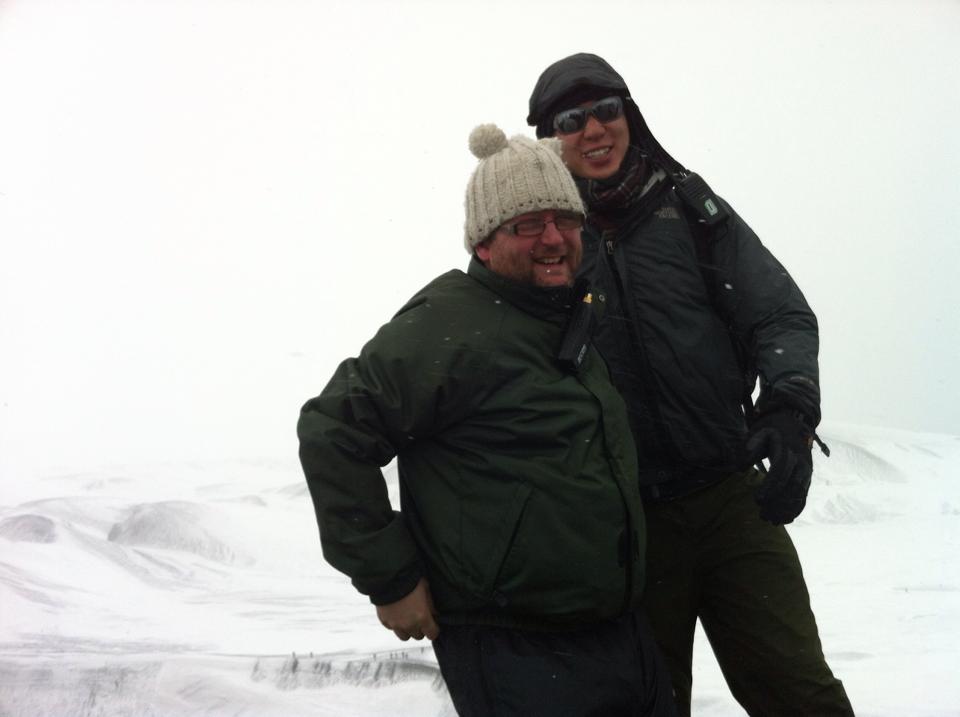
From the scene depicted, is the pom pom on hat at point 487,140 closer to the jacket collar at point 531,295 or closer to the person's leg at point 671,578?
the jacket collar at point 531,295

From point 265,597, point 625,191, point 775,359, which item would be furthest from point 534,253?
point 265,597

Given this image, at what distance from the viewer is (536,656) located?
4.50ft

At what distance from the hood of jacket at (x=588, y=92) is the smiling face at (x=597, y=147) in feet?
0.13

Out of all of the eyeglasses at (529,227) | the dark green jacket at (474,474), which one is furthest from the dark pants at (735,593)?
the eyeglasses at (529,227)

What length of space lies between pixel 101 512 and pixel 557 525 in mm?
2109

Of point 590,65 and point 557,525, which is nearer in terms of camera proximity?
point 557,525

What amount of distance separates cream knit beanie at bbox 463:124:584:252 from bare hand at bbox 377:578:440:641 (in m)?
0.56

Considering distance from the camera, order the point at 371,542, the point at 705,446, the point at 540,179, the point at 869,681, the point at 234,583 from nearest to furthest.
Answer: the point at 371,542
the point at 540,179
the point at 705,446
the point at 869,681
the point at 234,583

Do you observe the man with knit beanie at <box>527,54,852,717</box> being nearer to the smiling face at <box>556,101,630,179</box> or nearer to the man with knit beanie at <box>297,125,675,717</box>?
the smiling face at <box>556,101,630,179</box>

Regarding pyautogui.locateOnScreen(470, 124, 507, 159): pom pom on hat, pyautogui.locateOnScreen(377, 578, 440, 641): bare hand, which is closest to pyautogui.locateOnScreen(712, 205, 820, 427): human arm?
pyautogui.locateOnScreen(470, 124, 507, 159): pom pom on hat

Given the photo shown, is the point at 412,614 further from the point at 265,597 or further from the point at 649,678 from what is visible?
the point at 265,597

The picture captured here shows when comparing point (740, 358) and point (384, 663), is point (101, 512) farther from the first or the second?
point (740, 358)

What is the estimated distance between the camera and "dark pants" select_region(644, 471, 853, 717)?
1711mm

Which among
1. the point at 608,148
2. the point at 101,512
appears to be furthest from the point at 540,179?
the point at 101,512
